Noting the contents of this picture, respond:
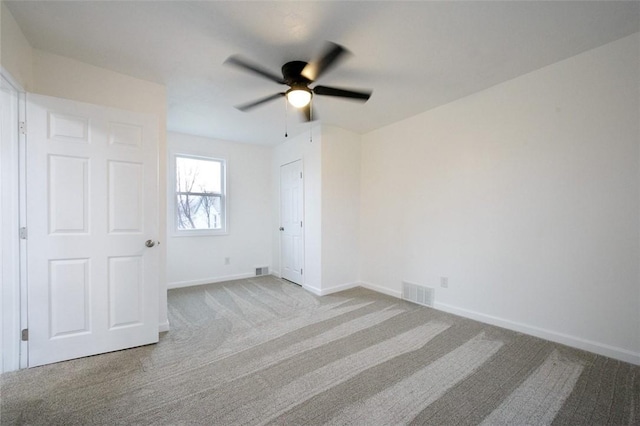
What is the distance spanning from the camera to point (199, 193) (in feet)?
14.9

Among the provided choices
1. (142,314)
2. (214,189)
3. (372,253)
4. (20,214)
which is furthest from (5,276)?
(372,253)

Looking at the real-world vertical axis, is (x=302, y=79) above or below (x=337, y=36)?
below

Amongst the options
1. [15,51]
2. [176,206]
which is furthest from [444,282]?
[15,51]

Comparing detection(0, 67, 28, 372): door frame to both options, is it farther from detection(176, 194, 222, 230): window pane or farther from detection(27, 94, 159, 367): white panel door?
detection(176, 194, 222, 230): window pane

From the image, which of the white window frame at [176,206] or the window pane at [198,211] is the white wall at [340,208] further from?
the window pane at [198,211]

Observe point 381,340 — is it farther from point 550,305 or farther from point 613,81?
point 613,81

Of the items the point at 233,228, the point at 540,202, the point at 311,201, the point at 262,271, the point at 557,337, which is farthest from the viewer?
the point at 262,271

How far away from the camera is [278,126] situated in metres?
3.97

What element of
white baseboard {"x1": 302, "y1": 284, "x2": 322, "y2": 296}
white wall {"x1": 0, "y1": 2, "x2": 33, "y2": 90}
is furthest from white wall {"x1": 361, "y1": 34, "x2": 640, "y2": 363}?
white wall {"x1": 0, "y1": 2, "x2": 33, "y2": 90}

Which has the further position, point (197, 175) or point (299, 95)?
point (197, 175)

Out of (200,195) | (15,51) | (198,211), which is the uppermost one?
(15,51)

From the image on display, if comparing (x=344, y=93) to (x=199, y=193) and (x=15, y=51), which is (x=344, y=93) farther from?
(x=199, y=193)

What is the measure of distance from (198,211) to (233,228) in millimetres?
653

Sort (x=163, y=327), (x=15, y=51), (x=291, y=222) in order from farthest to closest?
(x=291, y=222), (x=163, y=327), (x=15, y=51)
